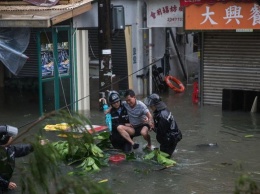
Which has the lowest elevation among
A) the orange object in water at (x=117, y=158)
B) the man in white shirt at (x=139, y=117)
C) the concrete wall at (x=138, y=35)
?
the orange object in water at (x=117, y=158)

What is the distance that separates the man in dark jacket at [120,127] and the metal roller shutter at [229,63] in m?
6.08

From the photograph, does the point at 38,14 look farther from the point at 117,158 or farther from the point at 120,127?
the point at 117,158

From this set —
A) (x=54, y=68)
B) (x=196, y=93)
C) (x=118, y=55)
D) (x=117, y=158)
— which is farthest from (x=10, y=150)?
(x=118, y=55)

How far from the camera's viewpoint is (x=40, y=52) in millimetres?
15305

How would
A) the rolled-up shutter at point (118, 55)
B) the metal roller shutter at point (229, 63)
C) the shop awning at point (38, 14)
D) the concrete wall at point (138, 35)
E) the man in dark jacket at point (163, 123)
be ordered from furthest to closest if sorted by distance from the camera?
1. the rolled-up shutter at point (118, 55)
2. the concrete wall at point (138, 35)
3. the metal roller shutter at point (229, 63)
4. the shop awning at point (38, 14)
5. the man in dark jacket at point (163, 123)

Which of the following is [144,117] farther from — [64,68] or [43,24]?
[64,68]

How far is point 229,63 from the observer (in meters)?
16.7

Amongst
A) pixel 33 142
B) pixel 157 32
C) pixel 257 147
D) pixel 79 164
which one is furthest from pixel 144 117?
pixel 157 32

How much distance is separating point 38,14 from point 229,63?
17.6 ft

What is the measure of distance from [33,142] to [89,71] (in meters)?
13.2

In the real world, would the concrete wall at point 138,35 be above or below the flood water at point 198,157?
above

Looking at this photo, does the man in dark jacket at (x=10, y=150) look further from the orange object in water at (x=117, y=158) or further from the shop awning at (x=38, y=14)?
the shop awning at (x=38, y=14)

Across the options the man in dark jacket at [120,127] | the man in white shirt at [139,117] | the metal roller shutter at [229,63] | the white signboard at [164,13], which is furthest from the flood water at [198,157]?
the white signboard at [164,13]

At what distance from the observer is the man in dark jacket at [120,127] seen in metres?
11.2
